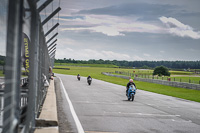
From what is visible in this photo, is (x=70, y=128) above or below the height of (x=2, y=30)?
below

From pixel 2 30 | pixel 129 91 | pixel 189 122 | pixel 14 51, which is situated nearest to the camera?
pixel 14 51

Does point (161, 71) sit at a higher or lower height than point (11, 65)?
lower

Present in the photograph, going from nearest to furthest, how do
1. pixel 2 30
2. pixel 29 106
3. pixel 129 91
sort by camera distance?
pixel 2 30, pixel 29 106, pixel 129 91

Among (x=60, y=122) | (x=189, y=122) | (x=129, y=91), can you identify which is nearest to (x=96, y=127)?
(x=60, y=122)

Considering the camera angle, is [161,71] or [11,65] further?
[161,71]

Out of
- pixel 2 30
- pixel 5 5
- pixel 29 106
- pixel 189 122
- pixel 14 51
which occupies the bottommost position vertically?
pixel 189 122

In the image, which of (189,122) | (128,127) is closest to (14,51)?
(128,127)

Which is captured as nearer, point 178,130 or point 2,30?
point 2,30

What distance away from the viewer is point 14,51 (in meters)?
2.64

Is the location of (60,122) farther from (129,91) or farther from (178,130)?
(129,91)

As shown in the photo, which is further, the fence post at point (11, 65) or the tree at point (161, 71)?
the tree at point (161, 71)

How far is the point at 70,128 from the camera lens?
8.60 meters

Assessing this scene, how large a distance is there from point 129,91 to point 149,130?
971cm

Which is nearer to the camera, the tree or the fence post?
the fence post
